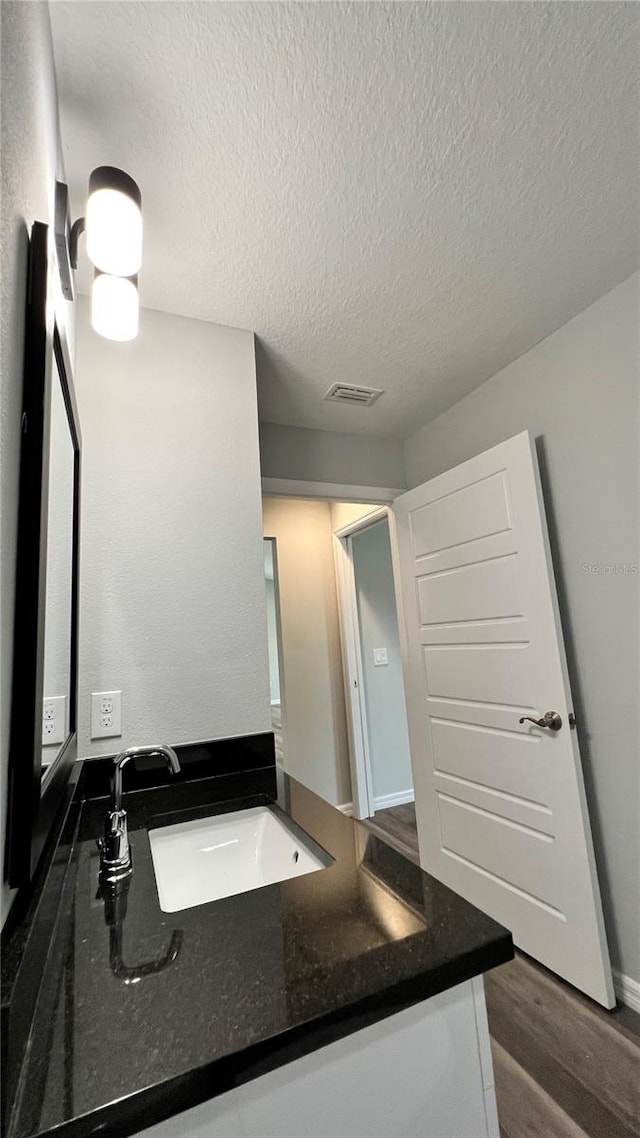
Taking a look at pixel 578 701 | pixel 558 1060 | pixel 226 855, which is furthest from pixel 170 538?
pixel 558 1060

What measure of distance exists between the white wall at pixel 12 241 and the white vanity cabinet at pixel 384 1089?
1.14 ft

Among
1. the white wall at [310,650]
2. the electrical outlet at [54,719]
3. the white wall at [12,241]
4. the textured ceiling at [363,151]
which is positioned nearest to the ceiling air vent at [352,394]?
the textured ceiling at [363,151]

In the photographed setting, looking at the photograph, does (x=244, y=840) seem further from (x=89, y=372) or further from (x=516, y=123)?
(x=516, y=123)

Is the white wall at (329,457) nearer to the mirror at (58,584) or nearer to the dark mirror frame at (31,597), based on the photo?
the mirror at (58,584)

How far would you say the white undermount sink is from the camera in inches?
38.8

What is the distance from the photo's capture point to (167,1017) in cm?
54

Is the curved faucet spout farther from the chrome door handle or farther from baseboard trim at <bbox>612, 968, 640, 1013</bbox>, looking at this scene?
baseboard trim at <bbox>612, 968, 640, 1013</bbox>

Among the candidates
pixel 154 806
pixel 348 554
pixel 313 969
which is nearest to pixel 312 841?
pixel 313 969

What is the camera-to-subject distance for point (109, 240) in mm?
950

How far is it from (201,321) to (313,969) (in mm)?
1840

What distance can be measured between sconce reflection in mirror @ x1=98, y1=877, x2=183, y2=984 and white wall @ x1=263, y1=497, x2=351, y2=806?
2523 millimetres

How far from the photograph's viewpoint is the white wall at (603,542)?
158 cm

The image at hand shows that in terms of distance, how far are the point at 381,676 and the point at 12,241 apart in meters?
3.39

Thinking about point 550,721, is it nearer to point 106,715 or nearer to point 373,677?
point 106,715
